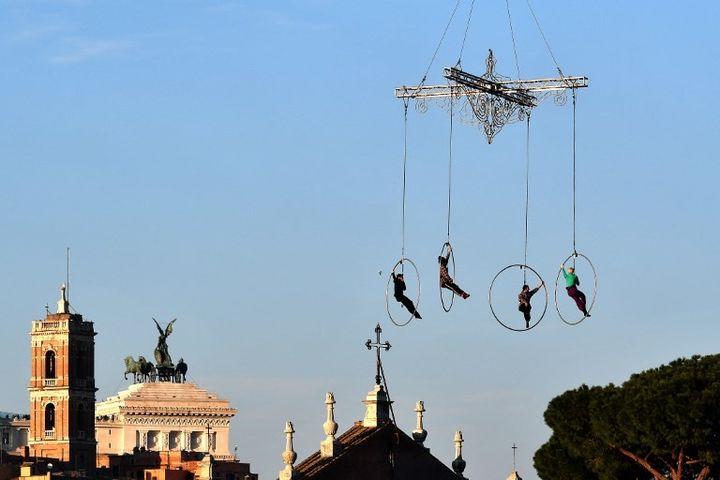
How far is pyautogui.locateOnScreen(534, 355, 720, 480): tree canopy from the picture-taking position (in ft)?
335

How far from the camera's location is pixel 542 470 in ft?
356

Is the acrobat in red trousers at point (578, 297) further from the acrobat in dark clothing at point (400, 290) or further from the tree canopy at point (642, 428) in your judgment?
the tree canopy at point (642, 428)

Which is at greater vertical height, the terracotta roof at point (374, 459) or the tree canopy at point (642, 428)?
the tree canopy at point (642, 428)

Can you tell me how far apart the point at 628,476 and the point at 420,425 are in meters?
12.4

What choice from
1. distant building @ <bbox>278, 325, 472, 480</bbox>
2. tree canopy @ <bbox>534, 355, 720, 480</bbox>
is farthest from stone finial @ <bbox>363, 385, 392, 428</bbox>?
tree canopy @ <bbox>534, 355, 720, 480</bbox>

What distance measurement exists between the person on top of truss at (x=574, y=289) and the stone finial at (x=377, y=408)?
27.9 ft

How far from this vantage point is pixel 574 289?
88.8 m

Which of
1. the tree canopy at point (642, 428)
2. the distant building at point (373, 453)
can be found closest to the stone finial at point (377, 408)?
the distant building at point (373, 453)

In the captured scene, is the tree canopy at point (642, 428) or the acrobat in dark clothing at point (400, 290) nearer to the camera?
the acrobat in dark clothing at point (400, 290)

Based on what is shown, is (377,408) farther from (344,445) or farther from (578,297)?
(578,297)

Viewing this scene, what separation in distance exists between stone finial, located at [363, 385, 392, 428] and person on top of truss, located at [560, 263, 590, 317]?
850 cm

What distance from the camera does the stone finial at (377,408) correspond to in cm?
9394

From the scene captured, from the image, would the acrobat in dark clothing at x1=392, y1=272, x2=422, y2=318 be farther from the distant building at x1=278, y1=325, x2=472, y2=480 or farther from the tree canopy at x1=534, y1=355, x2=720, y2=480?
the tree canopy at x1=534, y1=355, x2=720, y2=480

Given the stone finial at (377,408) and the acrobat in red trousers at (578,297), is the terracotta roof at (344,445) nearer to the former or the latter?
the stone finial at (377,408)
